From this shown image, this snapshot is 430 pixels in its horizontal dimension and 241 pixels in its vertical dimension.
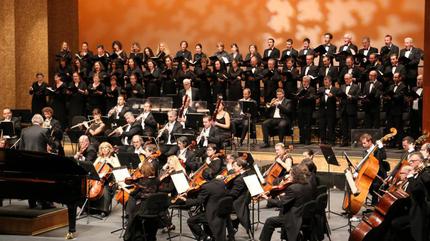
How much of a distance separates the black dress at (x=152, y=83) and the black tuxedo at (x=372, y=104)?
176 inches

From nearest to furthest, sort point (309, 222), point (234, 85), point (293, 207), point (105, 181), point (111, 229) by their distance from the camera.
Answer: point (293, 207) < point (309, 222) < point (111, 229) < point (105, 181) < point (234, 85)

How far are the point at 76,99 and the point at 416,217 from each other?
10.1 m

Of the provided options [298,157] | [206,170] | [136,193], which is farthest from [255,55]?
[136,193]

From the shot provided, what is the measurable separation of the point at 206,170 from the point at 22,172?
8.47ft

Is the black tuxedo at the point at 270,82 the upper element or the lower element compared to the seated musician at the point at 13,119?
upper

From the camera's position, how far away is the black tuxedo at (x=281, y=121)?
1434 cm

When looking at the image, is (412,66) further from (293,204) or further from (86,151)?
(293,204)

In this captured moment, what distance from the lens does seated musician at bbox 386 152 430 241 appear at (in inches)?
305

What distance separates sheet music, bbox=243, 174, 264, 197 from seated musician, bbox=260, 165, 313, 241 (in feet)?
1.26

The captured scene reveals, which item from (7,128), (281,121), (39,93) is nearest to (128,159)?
(7,128)

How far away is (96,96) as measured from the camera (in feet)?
53.6

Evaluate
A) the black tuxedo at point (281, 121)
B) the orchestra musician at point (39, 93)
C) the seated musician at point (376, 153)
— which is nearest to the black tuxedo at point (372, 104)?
the black tuxedo at point (281, 121)

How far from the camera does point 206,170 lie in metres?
10.9

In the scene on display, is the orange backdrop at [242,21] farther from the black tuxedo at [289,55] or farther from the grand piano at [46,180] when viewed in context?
the grand piano at [46,180]
